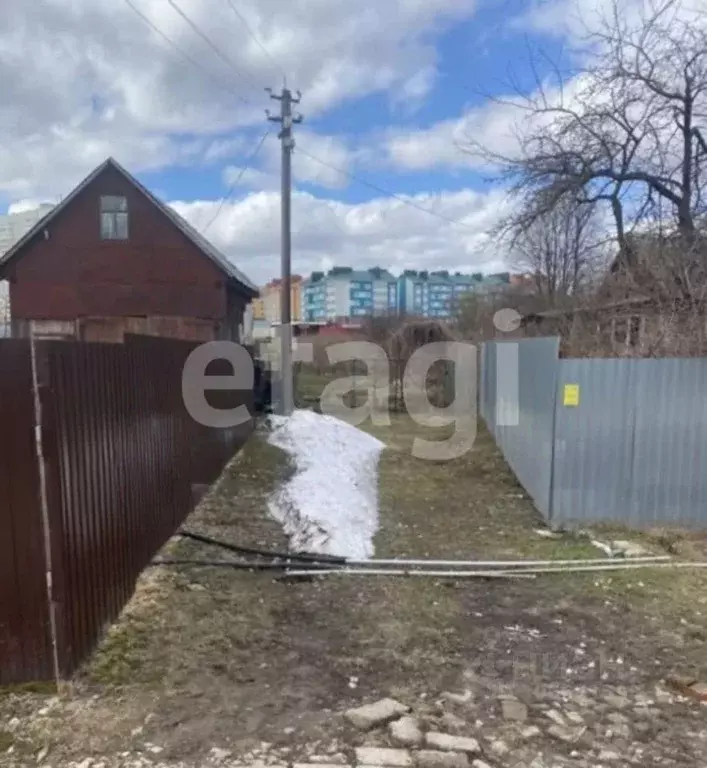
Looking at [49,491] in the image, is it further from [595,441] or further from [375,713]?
[595,441]

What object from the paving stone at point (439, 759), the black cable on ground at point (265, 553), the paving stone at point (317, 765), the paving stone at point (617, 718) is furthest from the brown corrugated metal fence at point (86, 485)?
the paving stone at point (617, 718)

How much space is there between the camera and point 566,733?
8.90ft

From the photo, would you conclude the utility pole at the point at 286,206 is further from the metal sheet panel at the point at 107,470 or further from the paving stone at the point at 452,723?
the paving stone at the point at 452,723

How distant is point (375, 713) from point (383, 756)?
319 millimetres

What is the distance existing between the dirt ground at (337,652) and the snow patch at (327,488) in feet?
1.02

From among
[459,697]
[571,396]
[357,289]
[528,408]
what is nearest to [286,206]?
[528,408]

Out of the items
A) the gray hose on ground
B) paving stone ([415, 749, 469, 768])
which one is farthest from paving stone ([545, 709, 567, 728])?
the gray hose on ground

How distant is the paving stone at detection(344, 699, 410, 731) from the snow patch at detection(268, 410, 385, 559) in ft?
7.25

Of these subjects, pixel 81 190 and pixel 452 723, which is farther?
pixel 81 190

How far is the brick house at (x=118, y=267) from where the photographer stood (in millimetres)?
16281

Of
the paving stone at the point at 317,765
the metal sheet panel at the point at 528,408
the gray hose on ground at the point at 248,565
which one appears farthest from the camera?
the metal sheet panel at the point at 528,408

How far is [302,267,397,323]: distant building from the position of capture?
79250 mm

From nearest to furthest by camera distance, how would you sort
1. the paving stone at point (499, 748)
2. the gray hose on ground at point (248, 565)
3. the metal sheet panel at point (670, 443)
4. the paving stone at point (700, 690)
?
the paving stone at point (499, 748) < the paving stone at point (700, 690) < the gray hose on ground at point (248, 565) < the metal sheet panel at point (670, 443)

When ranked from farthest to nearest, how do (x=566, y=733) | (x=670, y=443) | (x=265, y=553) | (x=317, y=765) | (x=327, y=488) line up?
(x=327, y=488), (x=670, y=443), (x=265, y=553), (x=566, y=733), (x=317, y=765)
